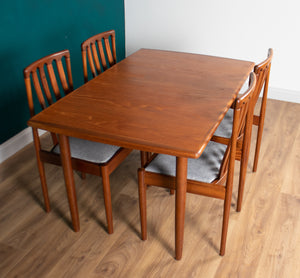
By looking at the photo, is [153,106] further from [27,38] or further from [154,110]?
[27,38]

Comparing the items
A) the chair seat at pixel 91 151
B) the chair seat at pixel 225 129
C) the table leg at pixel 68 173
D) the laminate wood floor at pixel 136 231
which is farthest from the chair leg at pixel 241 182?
the table leg at pixel 68 173

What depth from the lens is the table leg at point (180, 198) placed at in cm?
149

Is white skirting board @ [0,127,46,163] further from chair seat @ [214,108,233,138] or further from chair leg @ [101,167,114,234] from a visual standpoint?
chair seat @ [214,108,233,138]

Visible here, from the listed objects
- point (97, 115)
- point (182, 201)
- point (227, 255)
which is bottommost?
point (227, 255)

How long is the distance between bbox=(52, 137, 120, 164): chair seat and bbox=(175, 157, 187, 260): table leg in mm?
425

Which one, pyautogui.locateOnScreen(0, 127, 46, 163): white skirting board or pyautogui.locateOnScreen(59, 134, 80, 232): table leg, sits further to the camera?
pyautogui.locateOnScreen(0, 127, 46, 163): white skirting board

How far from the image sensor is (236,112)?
1467mm

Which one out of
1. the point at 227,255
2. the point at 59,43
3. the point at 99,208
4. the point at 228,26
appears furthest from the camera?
the point at 228,26

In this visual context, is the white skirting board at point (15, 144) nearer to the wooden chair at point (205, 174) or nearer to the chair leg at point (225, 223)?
the wooden chair at point (205, 174)

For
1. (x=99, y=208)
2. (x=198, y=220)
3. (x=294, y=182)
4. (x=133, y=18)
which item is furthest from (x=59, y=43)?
(x=294, y=182)

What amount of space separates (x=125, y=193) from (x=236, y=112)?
1.05m

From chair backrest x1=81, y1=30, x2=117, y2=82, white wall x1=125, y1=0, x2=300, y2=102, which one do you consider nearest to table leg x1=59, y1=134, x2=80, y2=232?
chair backrest x1=81, y1=30, x2=117, y2=82

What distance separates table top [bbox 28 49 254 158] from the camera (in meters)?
1.46

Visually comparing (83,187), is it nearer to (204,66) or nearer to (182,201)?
(182,201)
